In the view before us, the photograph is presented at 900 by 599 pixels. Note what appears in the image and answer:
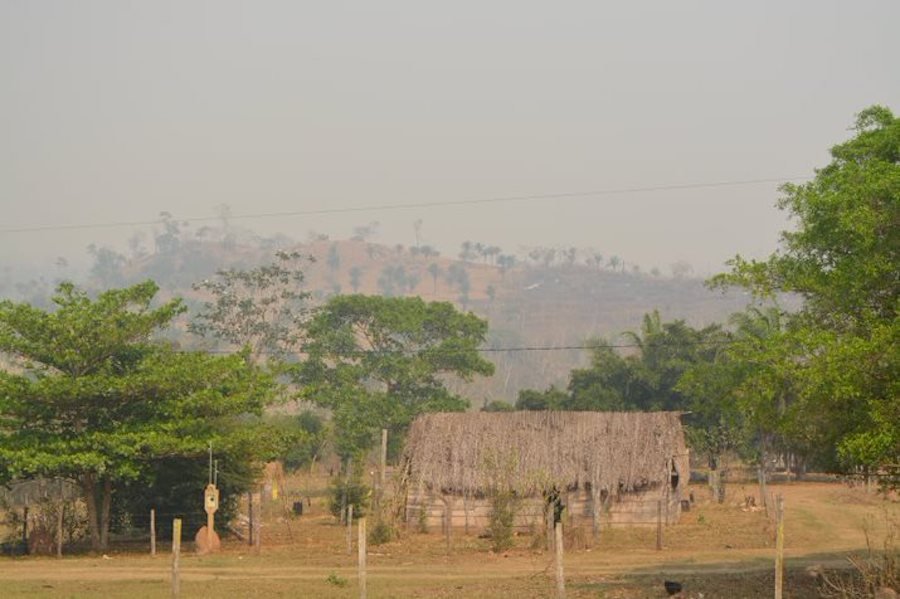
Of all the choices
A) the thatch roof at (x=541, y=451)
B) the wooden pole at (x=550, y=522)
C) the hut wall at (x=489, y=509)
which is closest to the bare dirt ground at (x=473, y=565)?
Result: the hut wall at (x=489, y=509)

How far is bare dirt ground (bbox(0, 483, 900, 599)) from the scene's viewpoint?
2328 cm

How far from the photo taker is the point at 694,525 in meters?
37.7

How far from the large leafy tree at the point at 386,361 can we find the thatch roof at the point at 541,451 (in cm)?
2289

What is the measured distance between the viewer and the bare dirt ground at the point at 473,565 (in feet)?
76.4

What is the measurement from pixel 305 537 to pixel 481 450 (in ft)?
19.4

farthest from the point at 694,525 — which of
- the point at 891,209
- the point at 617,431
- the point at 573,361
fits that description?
the point at 573,361

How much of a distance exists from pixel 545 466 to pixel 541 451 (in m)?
0.62

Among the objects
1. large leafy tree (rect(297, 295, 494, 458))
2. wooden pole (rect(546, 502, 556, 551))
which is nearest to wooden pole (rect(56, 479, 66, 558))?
wooden pole (rect(546, 502, 556, 551))

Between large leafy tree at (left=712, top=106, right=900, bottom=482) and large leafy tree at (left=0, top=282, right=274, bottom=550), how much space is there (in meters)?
15.2

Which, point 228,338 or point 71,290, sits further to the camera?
point 228,338

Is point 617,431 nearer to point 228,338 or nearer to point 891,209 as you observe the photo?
point 891,209

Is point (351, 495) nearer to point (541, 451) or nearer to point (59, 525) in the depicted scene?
point (541, 451)

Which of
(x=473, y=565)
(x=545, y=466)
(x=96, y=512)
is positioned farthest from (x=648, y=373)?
(x=96, y=512)

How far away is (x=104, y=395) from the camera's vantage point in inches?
1209
